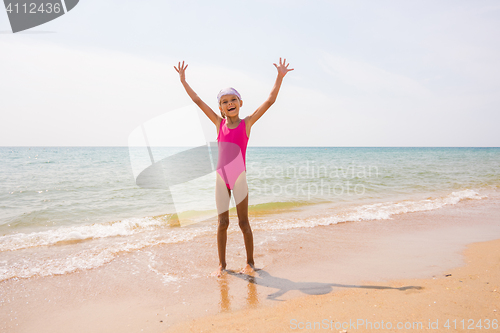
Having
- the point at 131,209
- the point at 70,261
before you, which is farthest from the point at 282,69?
the point at 131,209

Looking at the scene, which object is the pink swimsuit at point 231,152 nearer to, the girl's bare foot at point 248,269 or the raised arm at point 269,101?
the raised arm at point 269,101

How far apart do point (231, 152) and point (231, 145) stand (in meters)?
0.09

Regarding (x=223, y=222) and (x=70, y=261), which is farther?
(x=70, y=261)

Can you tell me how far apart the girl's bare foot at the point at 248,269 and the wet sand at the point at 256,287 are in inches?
6.2

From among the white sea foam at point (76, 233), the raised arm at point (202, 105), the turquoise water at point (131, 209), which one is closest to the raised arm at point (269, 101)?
the raised arm at point (202, 105)

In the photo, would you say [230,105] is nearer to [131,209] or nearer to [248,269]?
[248,269]

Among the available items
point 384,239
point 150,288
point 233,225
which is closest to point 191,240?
point 233,225

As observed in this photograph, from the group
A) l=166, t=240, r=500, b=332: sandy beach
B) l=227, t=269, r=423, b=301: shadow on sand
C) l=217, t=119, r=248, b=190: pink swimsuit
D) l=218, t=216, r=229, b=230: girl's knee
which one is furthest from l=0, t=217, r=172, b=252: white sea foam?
l=166, t=240, r=500, b=332: sandy beach

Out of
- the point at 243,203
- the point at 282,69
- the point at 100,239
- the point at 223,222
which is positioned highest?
the point at 282,69

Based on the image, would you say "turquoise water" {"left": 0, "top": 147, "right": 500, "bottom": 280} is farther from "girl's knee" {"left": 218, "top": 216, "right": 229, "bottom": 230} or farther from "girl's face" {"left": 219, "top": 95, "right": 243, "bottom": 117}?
"girl's face" {"left": 219, "top": 95, "right": 243, "bottom": 117}

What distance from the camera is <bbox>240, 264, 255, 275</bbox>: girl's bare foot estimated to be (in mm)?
3953

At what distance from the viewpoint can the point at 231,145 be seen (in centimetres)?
383

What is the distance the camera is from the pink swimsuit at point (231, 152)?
3809 millimetres

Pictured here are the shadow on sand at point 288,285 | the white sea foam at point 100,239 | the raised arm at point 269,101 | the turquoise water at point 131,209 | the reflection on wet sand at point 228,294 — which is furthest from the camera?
the turquoise water at point 131,209
